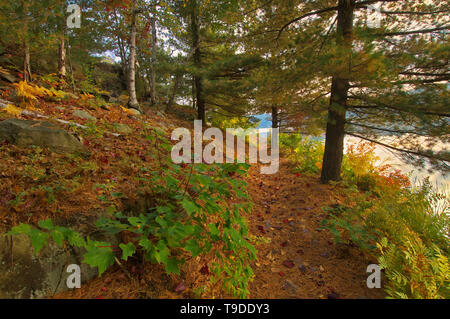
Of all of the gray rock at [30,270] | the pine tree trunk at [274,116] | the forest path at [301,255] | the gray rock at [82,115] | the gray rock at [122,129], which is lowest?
the forest path at [301,255]

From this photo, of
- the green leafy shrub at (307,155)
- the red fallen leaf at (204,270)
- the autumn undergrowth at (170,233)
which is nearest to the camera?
the autumn undergrowth at (170,233)

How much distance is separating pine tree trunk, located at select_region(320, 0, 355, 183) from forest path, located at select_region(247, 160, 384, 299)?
0.59m

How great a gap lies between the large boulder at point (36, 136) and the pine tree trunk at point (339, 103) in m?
4.55

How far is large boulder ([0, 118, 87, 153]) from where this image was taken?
2.52 metres

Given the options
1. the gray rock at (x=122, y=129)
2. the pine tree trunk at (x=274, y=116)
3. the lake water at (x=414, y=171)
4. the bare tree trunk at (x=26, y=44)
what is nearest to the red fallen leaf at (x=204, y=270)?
the gray rock at (x=122, y=129)

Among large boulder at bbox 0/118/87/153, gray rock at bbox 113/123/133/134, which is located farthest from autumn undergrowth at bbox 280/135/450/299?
gray rock at bbox 113/123/133/134

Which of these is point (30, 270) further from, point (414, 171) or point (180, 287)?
point (414, 171)

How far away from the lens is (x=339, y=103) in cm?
406

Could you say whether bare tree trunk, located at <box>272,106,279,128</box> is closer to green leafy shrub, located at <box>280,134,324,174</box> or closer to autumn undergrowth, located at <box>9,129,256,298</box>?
green leafy shrub, located at <box>280,134,324,174</box>

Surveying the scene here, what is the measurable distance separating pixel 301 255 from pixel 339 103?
3331 millimetres

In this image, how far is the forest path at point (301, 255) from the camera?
208 centimetres

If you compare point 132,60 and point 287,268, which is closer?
point 287,268

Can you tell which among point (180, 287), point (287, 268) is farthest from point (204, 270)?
point (287, 268)

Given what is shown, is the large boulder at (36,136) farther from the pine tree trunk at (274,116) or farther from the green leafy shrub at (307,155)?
the pine tree trunk at (274,116)
